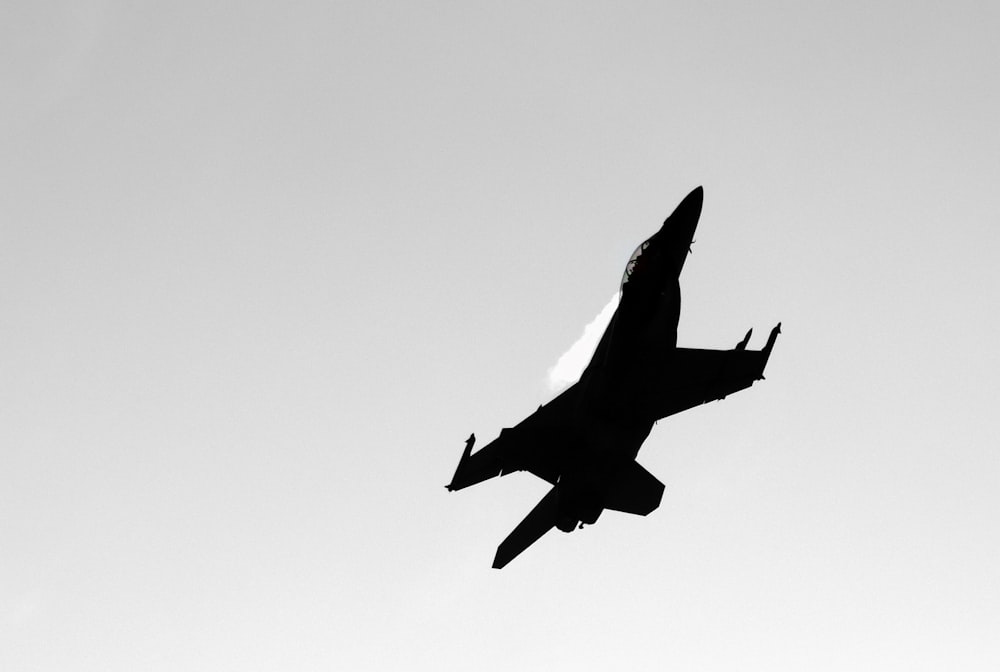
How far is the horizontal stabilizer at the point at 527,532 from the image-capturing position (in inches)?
1587

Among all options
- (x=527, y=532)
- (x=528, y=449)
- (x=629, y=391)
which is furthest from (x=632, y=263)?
(x=527, y=532)

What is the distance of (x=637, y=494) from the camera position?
3938cm

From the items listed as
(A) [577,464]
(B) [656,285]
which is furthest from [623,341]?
(A) [577,464]

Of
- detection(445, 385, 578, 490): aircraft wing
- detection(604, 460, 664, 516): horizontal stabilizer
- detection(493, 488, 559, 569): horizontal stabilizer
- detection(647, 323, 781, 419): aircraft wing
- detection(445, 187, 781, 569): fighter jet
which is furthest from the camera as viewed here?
detection(493, 488, 559, 569): horizontal stabilizer

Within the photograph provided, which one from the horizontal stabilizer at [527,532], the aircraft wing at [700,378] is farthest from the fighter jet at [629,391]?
the horizontal stabilizer at [527,532]

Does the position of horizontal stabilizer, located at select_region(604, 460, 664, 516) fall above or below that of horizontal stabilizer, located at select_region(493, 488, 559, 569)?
below

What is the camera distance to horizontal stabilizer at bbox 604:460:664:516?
39.1 meters

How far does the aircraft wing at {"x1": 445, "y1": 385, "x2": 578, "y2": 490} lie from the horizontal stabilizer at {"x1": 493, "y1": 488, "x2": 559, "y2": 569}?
6.63 feet

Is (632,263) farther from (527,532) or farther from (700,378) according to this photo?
(527,532)

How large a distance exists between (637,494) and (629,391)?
4304 millimetres

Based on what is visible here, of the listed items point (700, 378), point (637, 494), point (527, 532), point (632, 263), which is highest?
point (632, 263)

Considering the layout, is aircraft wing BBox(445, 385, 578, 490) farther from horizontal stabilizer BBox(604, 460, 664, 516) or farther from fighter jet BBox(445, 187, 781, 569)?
horizontal stabilizer BBox(604, 460, 664, 516)

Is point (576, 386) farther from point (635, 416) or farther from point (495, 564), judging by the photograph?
point (495, 564)

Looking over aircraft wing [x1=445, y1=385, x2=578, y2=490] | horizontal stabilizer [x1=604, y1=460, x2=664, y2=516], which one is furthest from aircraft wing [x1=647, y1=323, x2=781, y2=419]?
aircraft wing [x1=445, y1=385, x2=578, y2=490]
